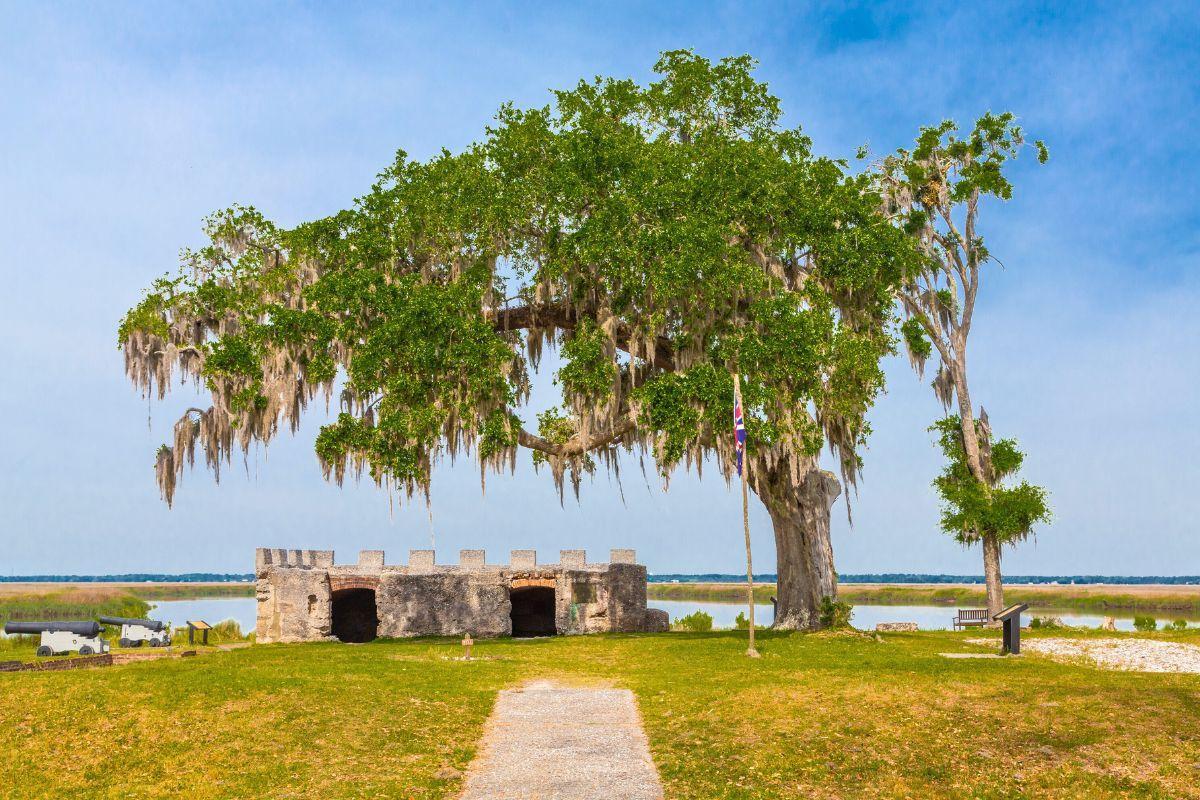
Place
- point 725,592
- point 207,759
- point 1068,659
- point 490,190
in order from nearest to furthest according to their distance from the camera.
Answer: point 207,759 < point 1068,659 < point 490,190 < point 725,592

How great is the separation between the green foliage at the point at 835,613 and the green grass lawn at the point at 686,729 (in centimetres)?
663

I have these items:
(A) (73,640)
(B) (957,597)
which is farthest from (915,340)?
(B) (957,597)

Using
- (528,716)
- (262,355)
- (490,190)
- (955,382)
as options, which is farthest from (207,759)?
(955,382)

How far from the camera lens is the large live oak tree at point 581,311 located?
2611 centimetres

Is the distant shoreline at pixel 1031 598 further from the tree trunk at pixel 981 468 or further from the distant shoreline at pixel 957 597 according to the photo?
the tree trunk at pixel 981 468

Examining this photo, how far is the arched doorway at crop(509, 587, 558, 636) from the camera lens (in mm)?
41156

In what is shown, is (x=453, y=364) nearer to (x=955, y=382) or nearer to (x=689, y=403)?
(x=689, y=403)

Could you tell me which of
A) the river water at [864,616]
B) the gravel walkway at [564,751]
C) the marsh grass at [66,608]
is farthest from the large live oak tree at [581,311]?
the marsh grass at [66,608]

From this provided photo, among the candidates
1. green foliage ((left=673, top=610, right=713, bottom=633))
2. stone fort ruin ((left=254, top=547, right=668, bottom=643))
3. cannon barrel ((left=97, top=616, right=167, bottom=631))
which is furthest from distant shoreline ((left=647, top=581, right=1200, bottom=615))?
cannon barrel ((left=97, top=616, right=167, bottom=631))

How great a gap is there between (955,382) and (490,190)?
20.2 meters

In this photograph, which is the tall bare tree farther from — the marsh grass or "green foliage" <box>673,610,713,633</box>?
the marsh grass

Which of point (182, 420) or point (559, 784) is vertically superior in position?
point (182, 420)

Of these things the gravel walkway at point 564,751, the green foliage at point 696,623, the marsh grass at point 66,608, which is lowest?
the marsh grass at point 66,608

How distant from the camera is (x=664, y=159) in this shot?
2808cm
